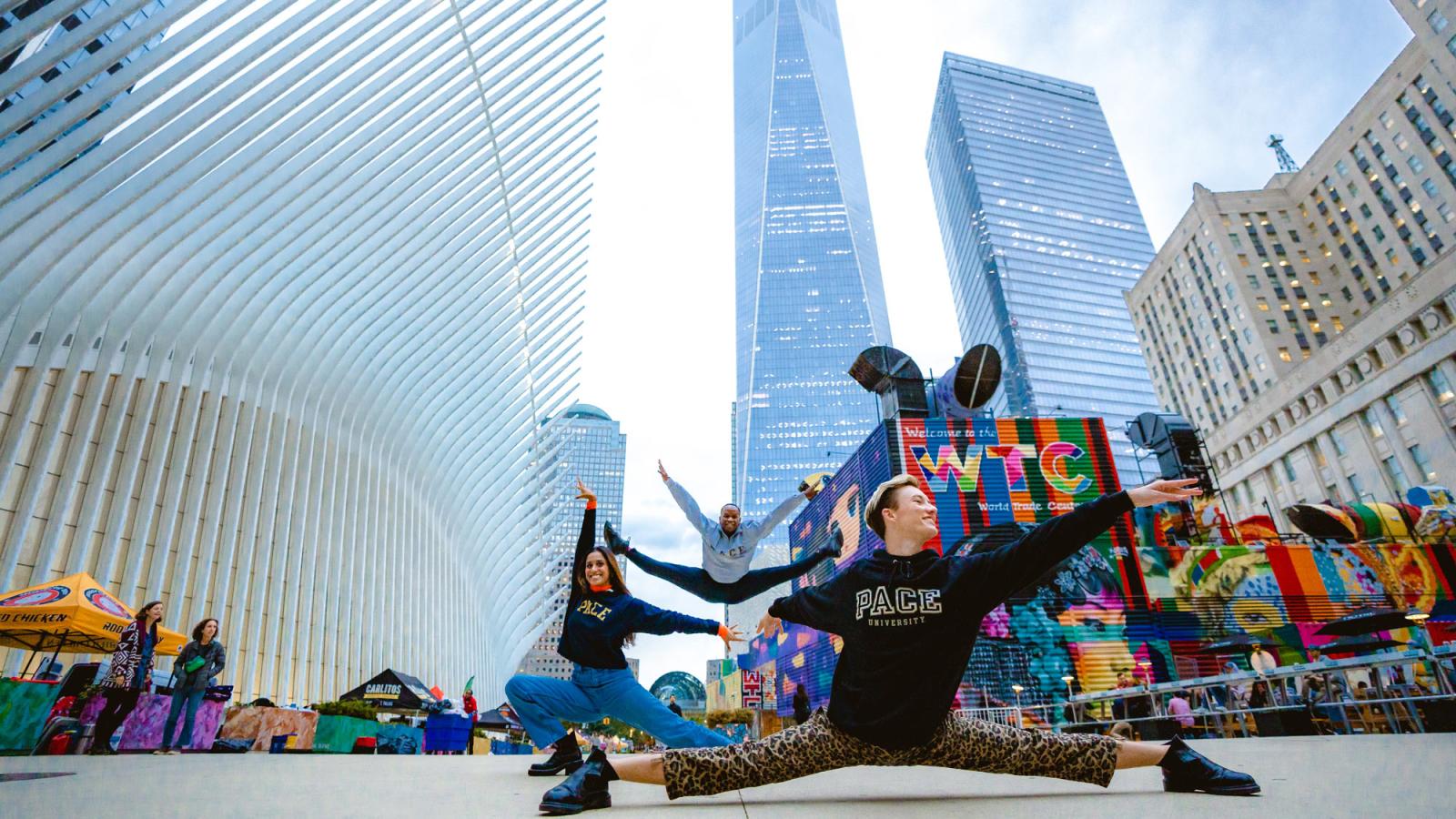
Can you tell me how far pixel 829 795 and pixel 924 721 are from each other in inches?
32.6

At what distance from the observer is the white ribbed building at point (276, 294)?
13.9 m

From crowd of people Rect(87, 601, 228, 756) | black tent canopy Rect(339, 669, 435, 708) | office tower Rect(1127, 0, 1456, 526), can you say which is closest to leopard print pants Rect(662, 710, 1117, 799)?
crowd of people Rect(87, 601, 228, 756)

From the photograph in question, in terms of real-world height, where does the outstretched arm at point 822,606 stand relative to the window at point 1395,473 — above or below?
below

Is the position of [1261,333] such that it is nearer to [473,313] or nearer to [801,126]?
[473,313]

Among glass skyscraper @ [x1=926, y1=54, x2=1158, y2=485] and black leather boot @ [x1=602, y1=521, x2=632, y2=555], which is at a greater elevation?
glass skyscraper @ [x1=926, y1=54, x2=1158, y2=485]

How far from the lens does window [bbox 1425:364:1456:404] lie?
3741 centimetres

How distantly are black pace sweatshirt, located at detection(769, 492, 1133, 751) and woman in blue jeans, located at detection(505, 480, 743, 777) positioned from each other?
6.39 feet

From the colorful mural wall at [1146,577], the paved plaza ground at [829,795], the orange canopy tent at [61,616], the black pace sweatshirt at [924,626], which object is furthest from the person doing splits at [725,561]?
the colorful mural wall at [1146,577]

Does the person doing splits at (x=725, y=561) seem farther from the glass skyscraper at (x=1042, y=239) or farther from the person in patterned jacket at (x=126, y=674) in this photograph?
the glass skyscraper at (x=1042, y=239)

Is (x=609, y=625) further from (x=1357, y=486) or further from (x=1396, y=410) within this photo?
(x=1357, y=486)

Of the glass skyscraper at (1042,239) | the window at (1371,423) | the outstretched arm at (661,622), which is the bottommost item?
the outstretched arm at (661,622)

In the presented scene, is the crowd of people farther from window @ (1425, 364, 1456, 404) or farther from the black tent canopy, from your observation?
window @ (1425, 364, 1456, 404)

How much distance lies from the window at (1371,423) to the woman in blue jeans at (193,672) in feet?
187

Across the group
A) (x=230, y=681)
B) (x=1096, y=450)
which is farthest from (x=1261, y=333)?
(x=230, y=681)
